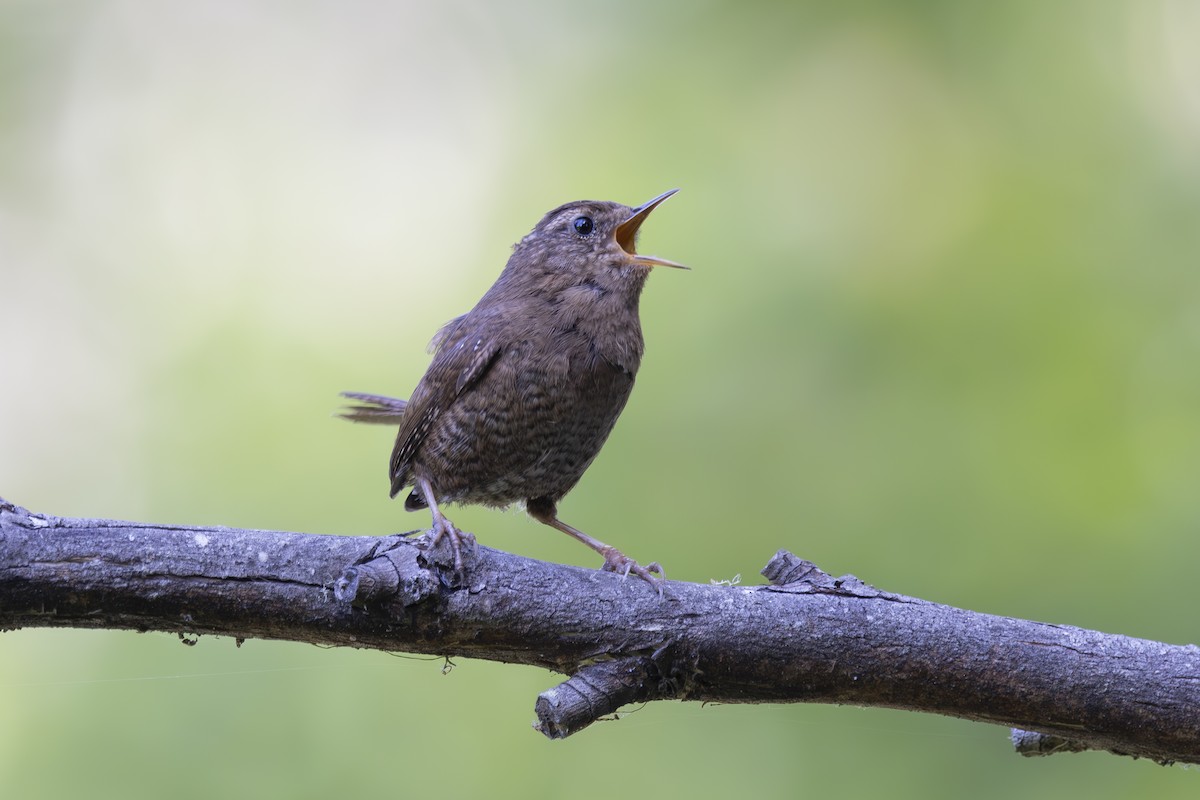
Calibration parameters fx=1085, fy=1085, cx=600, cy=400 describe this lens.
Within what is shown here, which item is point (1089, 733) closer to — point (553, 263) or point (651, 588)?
point (651, 588)

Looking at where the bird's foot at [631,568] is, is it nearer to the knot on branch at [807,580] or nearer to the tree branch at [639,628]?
the tree branch at [639,628]

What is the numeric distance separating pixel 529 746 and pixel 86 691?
1660 mm

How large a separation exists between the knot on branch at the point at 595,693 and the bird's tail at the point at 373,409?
1987 mm

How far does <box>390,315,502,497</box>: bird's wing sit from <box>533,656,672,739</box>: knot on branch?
46.3 inches

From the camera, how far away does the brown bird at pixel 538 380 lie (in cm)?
323

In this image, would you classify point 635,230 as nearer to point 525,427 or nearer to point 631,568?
point 525,427

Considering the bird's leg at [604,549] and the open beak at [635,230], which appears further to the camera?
the open beak at [635,230]

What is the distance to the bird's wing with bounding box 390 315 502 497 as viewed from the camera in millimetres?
3332

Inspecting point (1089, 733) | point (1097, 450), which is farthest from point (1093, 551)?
point (1089, 733)

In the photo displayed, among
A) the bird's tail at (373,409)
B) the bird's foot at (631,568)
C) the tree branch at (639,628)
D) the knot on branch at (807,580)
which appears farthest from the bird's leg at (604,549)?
the bird's tail at (373,409)

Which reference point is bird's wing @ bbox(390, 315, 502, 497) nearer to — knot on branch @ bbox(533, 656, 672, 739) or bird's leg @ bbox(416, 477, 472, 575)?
bird's leg @ bbox(416, 477, 472, 575)

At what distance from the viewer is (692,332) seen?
452 centimetres

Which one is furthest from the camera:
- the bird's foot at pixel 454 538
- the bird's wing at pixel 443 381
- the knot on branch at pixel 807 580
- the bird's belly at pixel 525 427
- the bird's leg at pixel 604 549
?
the bird's wing at pixel 443 381

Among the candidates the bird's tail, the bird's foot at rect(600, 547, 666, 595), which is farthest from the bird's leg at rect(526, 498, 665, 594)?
the bird's tail
